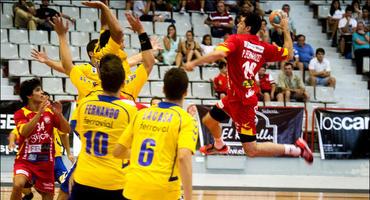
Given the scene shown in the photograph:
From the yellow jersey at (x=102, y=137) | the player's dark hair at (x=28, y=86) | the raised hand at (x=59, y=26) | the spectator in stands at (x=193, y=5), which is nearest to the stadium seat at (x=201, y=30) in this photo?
the spectator in stands at (x=193, y=5)

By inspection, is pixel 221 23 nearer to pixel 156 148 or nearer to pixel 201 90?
pixel 201 90

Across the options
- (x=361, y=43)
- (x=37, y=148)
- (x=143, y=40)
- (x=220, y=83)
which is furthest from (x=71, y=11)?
(x=143, y=40)

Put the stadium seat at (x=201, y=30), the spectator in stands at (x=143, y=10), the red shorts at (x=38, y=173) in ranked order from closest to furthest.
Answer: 1. the red shorts at (x=38, y=173)
2. the spectator in stands at (x=143, y=10)
3. the stadium seat at (x=201, y=30)

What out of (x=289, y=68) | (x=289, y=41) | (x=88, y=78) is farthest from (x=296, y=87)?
(x=88, y=78)

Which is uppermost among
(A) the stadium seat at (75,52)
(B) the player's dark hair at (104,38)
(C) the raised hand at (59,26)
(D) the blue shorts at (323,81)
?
(C) the raised hand at (59,26)

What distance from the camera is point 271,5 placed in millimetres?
24391

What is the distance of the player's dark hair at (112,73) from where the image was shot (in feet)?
22.1

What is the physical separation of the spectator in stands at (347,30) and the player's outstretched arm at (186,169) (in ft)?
56.7

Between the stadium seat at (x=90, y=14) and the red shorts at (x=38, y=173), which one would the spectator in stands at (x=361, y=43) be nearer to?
the stadium seat at (x=90, y=14)

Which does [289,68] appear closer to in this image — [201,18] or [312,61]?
[312,61]

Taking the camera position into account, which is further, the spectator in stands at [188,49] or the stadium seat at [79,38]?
the stadium seat at [79,38]

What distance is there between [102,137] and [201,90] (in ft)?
40.7

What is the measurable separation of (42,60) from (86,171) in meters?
2.32

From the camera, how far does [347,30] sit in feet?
75.7
